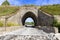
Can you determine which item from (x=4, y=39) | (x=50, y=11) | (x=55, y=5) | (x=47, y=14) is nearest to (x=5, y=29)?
(x=4, y=39)

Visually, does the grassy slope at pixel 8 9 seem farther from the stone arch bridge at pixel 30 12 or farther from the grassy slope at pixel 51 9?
the grassy slope at pixel 51 9

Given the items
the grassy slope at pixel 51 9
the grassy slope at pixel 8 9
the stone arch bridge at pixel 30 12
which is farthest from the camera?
the grassy slope at pixel 8 9

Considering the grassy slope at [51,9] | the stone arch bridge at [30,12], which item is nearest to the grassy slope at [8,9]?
the stone arch bridge at [30,12]

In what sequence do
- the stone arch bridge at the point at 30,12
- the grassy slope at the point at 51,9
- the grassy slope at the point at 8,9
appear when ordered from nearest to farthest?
the stone arch bridge at the point at 30,12 → the grassy slope at the point at 51,9 → the grassy slope at the point at 8,9

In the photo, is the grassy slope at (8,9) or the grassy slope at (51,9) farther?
the grassy slope at (8,9)

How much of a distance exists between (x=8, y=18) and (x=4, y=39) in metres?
22.6

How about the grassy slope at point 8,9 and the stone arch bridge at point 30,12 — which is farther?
the grassy slope at point 8,9

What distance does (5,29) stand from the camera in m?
31.0

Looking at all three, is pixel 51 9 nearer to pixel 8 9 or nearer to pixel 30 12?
pixel 30 12

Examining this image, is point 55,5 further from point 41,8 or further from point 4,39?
point 4,39

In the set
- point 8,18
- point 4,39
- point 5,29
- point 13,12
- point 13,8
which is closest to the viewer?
point 4,39

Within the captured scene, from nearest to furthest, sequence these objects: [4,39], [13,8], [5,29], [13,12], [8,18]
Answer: [4,39], [5,29], [8,18], [13,12], [13,8]

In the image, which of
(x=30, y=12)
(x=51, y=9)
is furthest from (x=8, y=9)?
(x=51, y=9)

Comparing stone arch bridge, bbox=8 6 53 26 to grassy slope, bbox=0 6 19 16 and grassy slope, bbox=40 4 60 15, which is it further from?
grassy slope, bbox=0 6 19 16
